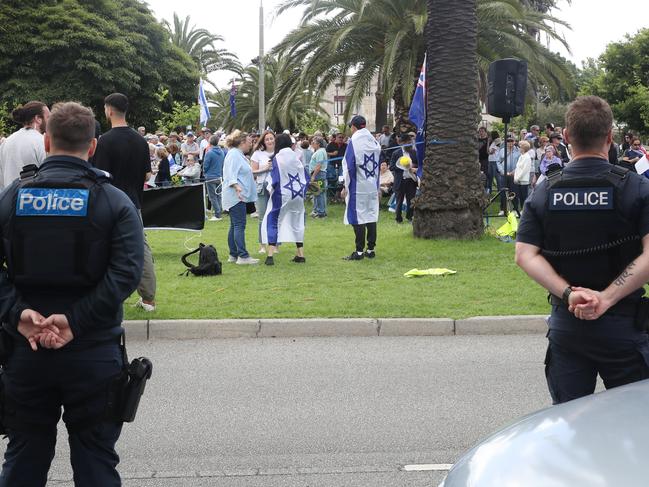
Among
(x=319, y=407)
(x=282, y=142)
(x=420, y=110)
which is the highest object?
(x=420, y=110)

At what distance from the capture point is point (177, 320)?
8867mm

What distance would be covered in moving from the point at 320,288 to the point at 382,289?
2.39 ft

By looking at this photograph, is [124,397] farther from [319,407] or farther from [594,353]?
[319,407]

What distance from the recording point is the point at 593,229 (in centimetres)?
393

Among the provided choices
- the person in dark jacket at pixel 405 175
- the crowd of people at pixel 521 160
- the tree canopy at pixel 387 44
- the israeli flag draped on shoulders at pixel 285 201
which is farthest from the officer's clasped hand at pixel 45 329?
the tree canopy at pixel 387 44

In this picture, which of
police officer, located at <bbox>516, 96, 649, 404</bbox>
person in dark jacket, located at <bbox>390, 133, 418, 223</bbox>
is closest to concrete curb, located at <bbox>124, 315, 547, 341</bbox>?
police officer, located at <bbox>516, 96, 649, 404</bbox>

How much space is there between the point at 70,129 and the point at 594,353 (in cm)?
238

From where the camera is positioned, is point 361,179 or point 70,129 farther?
point 361,179

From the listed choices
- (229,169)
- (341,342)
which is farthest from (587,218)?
(229,169)

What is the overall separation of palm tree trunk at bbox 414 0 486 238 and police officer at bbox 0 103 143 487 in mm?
10879

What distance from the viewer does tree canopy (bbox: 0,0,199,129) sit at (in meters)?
43.4

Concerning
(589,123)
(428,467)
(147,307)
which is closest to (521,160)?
(147,307)

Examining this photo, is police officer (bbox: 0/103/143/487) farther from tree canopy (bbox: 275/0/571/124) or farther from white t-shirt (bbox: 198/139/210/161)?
white t-shirt (bbox: 198/139/210/161)

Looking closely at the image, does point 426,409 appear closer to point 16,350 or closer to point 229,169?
point 16,350
